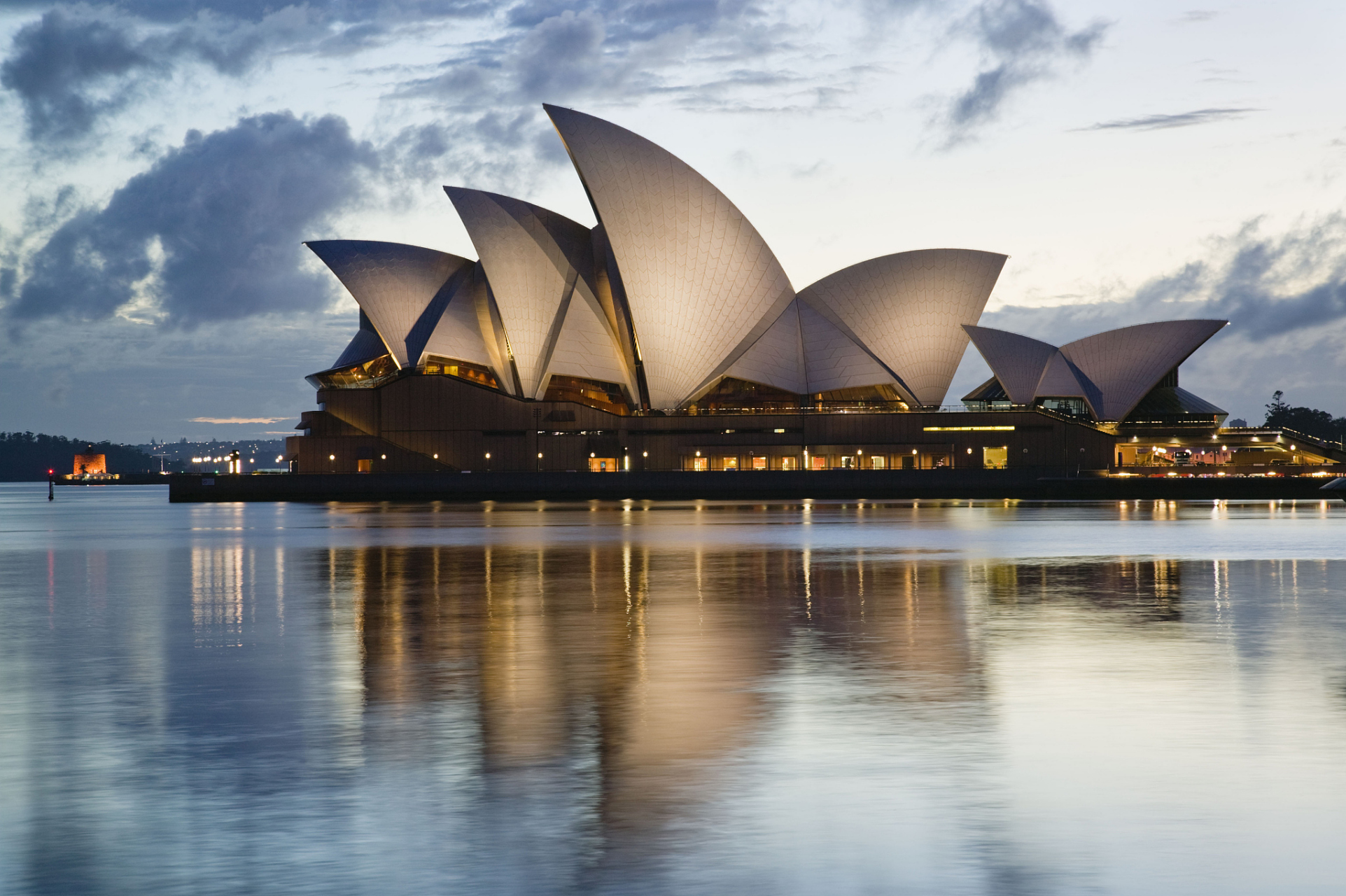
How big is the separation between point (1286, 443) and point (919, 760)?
260ft

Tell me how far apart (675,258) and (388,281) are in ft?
54.1

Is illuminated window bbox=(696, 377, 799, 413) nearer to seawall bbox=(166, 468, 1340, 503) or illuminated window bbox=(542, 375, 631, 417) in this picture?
illuminated window bbox=(542, 375, 631, 417)

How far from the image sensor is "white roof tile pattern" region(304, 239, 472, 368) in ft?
238

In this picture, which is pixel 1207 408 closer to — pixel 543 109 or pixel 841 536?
pixel 543 109

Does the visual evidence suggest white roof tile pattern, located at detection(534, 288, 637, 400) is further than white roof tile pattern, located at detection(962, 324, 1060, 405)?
No

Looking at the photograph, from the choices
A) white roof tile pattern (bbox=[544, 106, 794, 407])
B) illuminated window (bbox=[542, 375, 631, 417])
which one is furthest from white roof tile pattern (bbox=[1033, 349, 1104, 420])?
illuminated window (bbox=[542, 375, 631, 417])

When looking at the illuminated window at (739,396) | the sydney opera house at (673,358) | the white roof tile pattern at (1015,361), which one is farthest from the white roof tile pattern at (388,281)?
the white roof tile pattern at (1015,361)

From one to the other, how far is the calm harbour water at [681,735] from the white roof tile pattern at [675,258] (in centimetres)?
4713

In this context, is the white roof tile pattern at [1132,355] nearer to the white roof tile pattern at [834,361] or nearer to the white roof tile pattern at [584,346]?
the white roof tile pattern at [834,361]

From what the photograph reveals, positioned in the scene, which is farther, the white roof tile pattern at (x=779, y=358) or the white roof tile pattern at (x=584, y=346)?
the white roof tile pattern at (x=779, y=358)

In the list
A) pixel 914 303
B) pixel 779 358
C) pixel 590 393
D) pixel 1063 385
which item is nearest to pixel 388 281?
pixel 590 393

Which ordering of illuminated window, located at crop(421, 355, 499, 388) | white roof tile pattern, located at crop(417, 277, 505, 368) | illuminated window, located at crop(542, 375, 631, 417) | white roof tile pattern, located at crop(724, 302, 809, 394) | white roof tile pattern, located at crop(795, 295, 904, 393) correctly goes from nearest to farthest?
white roof tile pattern, located at crop(417, 277, 505, 368)
illuminated window, located at crop(421, 355, 499, 388)
illuminated window, located at crop(542, 375, 631, 417)
white roof tile pattern, located at crop(724, 302, 809, 394)
white roof tile pattern, located at crop(795, 295, 904, 393)

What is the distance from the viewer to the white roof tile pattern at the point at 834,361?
76.8 meters

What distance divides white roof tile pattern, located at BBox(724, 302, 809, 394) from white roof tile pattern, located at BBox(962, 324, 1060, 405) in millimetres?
10805
